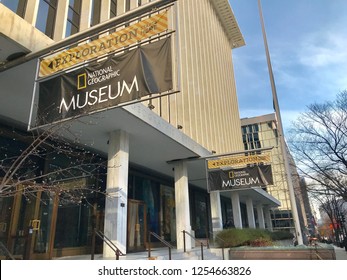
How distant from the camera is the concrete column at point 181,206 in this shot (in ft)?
57.4

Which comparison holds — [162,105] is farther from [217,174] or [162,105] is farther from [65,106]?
[65,106]

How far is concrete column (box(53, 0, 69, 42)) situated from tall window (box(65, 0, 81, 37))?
2.47 feet

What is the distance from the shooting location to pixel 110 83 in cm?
599

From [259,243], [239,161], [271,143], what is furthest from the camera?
[271,143]

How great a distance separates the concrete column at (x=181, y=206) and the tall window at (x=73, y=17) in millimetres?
9848

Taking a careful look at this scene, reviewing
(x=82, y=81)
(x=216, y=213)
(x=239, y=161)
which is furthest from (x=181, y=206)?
(x=82, y=81)

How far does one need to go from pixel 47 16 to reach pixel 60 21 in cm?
48

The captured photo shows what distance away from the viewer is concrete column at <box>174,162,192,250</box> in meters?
17.5

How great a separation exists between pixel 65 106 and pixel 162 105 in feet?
39.4

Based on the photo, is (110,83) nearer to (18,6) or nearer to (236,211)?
(18,6)

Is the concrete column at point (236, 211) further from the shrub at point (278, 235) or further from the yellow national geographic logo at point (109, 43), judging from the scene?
the yellow national geographic logo at point (109, 43)

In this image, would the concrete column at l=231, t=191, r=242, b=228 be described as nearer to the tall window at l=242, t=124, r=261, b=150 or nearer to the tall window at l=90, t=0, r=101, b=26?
the tall window at l=90, t=0, r=101, b=26

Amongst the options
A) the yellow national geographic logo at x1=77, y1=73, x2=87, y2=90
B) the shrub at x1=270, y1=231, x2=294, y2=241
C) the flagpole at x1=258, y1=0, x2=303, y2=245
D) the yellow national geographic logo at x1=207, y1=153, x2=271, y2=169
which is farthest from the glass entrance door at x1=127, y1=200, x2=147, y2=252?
the shrub at x1=270, y1=231, x2=294, y2=241

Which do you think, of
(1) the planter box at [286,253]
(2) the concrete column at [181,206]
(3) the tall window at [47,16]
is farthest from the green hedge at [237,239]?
(3) the tall window at [47,16]
